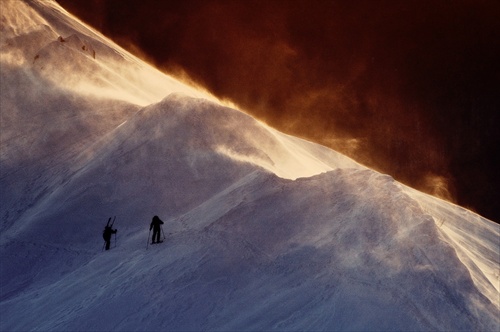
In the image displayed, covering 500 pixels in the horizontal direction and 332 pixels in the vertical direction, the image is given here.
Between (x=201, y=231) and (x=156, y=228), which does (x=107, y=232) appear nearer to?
(x=156, y=228)

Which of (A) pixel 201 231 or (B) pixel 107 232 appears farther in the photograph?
(B) pixel 107 232

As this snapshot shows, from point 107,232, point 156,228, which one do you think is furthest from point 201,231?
point 107,232

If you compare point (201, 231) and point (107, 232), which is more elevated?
point (107, 232)

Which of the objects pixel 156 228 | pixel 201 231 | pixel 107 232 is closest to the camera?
pixel 156 228

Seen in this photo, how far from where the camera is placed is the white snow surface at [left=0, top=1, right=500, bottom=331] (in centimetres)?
1752

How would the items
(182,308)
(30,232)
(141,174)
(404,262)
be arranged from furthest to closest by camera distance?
(141,174) → (30,232) → (404,262) → (182,308)

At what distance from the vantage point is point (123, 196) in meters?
24.5

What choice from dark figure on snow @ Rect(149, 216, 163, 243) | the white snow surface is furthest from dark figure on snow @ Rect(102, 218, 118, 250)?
dark figure on snow @ Rect(149, 216, 163, 243)

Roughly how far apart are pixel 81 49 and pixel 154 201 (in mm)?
14161

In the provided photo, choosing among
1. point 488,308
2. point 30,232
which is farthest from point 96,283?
point 488,308

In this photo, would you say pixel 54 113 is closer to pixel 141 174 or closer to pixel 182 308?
pixel 141 174

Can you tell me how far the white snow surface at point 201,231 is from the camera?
1752 centimetres

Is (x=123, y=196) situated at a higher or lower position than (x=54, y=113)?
lower

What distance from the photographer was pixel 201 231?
67.8 feet
